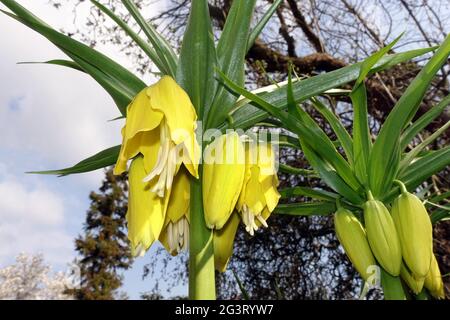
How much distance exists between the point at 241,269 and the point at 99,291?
23.1 feet

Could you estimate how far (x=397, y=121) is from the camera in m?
0.50

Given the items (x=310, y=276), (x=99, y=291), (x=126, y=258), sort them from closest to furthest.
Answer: (x=310, y=276)
(x=99, y=291)
(x=126, y=258)

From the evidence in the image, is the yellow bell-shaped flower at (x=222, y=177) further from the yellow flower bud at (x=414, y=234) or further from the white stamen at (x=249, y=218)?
the yellow flower bud at (x=414, y=234)

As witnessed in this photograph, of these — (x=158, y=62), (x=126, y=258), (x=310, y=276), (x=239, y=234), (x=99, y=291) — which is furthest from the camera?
(x=126, y=258)

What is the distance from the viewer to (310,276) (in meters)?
2.62

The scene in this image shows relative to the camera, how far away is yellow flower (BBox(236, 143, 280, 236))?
451 mm

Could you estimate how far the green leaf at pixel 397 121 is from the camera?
1.64 ft

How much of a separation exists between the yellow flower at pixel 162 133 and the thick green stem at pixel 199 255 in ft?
0.10

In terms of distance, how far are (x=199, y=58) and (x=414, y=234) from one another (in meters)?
0.28

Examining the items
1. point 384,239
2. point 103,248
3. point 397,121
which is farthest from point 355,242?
point 103,248

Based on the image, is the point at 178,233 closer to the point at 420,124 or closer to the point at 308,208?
the point at 308,208

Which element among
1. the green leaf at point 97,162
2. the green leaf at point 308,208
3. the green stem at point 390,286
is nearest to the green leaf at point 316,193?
the green leaf at point 308,208
